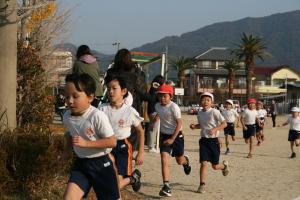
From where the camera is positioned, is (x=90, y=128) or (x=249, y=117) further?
(x=249, y=117)

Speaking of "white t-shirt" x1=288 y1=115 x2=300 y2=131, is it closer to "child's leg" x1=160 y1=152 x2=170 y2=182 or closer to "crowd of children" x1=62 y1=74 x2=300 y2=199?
"crowd of children" x1=62 y1=74 x2=300 y2=199

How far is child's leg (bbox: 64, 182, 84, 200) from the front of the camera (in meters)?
4.96

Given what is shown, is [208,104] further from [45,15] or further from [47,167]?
[45,15]

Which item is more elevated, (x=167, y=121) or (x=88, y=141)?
(x=88, y=141)

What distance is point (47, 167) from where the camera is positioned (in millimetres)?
6742

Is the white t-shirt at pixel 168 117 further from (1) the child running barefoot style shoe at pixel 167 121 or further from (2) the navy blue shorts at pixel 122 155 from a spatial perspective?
(2) the navy blue shorts at pixel 122 155

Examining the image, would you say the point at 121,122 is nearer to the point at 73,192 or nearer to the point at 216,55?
the point at 73,192

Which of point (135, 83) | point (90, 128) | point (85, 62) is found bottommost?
point (90, 128)

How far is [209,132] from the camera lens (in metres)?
9.18

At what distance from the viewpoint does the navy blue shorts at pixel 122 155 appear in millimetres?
6508

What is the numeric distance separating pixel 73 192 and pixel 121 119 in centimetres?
165

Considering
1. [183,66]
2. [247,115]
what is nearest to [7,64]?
[247,115]

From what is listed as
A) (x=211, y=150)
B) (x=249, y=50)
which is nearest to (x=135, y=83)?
(x=211, y=150)

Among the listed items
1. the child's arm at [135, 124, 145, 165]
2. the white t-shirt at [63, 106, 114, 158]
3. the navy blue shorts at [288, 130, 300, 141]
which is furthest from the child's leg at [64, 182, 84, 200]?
the navy blue shorts at [288, 130, 300, 141]
